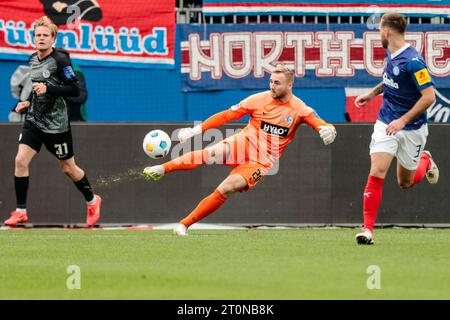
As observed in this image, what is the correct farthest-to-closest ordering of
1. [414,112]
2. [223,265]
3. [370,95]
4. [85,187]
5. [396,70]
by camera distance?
→ [85,187]
[370,95]
[396,70]
[414,112]
[223,265]

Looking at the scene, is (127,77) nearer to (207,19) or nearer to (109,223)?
(207,19)

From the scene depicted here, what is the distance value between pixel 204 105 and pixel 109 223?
317cm

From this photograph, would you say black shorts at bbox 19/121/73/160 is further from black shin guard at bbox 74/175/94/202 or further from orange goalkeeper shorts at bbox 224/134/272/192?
orange goalkeeper shorts at bbox 224/134/272/192

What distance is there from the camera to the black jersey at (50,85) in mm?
12992

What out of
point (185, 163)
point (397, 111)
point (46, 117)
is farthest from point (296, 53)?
point (397, 111)

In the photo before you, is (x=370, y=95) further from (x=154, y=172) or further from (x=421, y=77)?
(x=154, y=172)

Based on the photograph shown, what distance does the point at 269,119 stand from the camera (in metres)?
11.9

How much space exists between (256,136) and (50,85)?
2553 millimetres

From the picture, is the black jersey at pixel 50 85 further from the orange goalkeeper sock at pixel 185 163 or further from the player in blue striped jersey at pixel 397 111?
the player in blue striped jersey at pixel 397 111

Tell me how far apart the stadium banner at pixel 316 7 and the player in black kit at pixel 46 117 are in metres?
4.14

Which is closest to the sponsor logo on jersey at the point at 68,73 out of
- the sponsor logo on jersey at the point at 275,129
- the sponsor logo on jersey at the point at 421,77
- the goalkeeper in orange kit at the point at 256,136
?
the goalkeeper in orange kit at the point at 256,136

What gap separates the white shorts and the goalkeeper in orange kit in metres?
0.86

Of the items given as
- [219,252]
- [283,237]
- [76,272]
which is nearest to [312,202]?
[283,237]

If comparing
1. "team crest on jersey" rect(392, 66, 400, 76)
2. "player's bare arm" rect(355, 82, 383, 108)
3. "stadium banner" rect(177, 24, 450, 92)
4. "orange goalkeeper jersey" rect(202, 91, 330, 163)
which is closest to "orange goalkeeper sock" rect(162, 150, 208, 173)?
"orange goalkeeper jersey" rect(202, 91, 330, 163)
